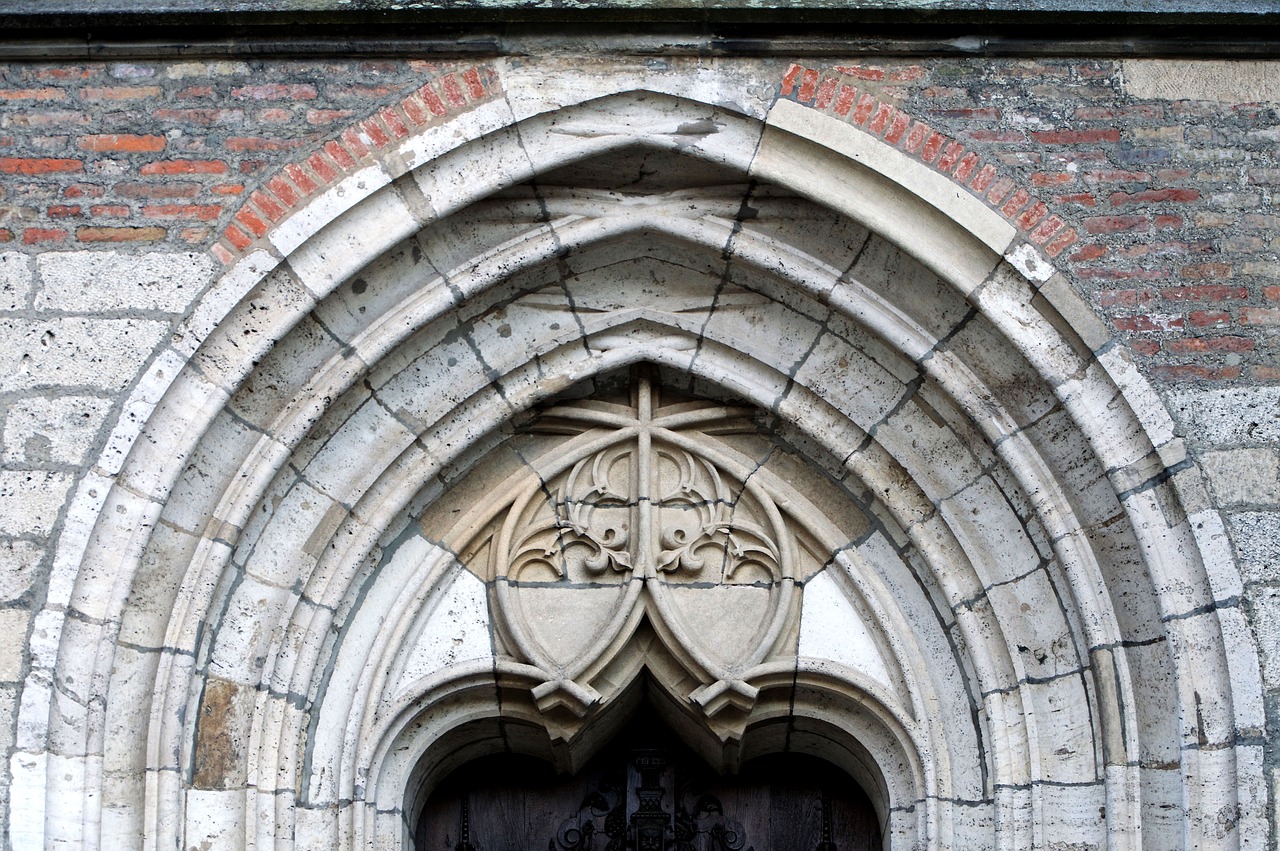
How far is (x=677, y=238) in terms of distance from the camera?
4770mm

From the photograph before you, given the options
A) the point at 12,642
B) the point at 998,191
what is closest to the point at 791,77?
the point at 998,191

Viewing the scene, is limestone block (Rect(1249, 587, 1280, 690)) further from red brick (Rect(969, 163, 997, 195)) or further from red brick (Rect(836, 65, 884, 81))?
red brick (Rect(836, 65, 884, 81))

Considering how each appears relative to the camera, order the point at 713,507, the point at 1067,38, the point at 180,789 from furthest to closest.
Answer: the point at 713,507
the point at 1067,38
the point at 180,789

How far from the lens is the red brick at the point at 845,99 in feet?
14.9

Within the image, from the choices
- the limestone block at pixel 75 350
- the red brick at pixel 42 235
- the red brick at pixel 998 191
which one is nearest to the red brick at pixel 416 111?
the limestone block at pixel 75 350

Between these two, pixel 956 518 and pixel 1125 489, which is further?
pixel 956 518

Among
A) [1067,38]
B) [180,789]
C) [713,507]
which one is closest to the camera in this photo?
[180,789]

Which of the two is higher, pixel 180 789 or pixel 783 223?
pixel 783 223

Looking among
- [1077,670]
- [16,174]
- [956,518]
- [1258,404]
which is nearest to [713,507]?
[956,518]

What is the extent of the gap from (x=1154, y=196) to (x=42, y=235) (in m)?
3.16

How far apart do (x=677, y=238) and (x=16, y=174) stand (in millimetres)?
1921

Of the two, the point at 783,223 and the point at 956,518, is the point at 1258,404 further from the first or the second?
the point at 783,223

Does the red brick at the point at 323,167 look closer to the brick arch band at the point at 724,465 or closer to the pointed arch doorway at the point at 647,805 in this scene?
the brick arch band at the point at 724,465

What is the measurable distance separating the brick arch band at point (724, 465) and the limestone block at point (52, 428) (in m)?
0.10
